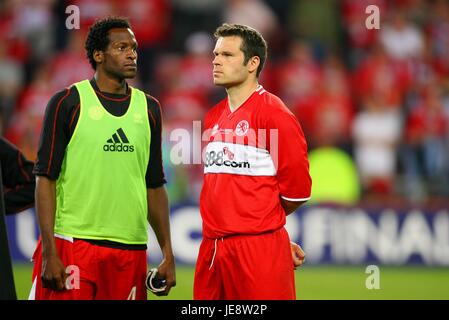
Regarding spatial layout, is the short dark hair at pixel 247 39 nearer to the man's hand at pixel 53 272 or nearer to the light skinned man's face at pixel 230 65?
the light skinned man's face at pixel 230 65

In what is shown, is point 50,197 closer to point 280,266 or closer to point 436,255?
point 280,266

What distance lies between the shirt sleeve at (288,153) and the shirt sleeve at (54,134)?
41.3 inches

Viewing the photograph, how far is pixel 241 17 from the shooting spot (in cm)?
1405

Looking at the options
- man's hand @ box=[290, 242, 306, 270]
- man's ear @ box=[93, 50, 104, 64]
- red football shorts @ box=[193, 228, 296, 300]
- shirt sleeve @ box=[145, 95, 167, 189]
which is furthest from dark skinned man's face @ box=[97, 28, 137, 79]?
Answer: man's hand @ box=[290, 242, 306, 270]

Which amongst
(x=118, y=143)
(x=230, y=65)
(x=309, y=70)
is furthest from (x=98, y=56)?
(x=309, y=70)

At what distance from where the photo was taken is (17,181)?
5117 millimetres

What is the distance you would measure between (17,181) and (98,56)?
0.81 meters

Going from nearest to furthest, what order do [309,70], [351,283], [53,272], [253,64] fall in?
[53,272]
[253,64]
[351,283]
[309,70]

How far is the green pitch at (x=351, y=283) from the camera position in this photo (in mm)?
8930

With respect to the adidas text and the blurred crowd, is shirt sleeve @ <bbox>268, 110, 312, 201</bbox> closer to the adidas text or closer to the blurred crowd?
the adidas text

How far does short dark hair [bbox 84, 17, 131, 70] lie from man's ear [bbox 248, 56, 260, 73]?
2.32 ft

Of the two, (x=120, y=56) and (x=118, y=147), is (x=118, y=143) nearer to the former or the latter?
(x=118, y=147)
